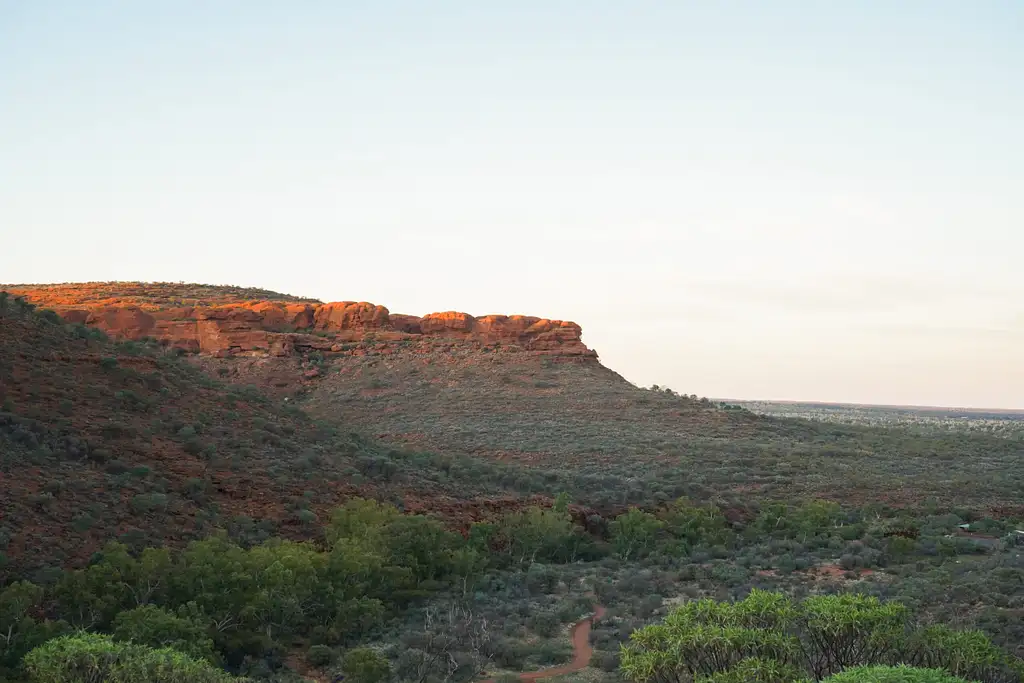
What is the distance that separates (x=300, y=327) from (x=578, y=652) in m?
44.5

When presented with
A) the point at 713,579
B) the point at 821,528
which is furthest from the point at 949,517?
the point at 713,579

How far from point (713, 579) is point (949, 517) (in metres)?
10.3

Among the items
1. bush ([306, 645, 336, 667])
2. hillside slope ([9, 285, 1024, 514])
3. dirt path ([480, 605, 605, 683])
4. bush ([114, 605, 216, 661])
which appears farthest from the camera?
hillside slope ([9, 285, 1024, 514])

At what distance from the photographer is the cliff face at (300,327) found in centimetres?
5309

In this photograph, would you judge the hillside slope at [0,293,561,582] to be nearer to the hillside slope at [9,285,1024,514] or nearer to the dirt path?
the hillside slope at [9,285,1024,514]

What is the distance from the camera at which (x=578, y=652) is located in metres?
15.5

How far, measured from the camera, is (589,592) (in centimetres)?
1967

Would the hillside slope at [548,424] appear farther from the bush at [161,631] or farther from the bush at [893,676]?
the bush at [893,676]

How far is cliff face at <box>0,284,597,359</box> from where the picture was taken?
2090 inches

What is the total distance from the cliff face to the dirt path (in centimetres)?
3765

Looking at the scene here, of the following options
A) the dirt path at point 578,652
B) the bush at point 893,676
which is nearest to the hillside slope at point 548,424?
the dirt path at point 578,652

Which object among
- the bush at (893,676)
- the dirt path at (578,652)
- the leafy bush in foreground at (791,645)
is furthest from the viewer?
the dirt path at (578,652)

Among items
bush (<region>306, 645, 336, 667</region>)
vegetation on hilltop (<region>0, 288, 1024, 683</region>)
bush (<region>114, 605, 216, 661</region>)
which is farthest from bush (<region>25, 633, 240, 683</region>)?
bush (<region>306, 645, 336, 667</region>)

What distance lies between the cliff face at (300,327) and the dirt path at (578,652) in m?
37.7
